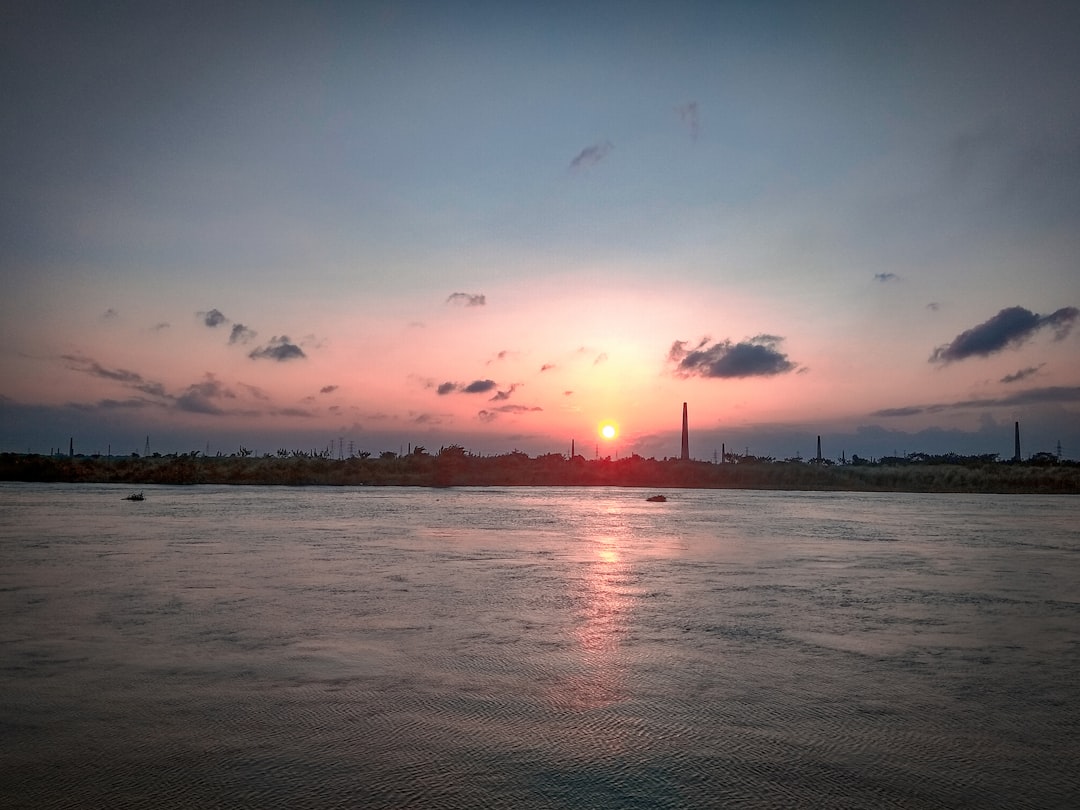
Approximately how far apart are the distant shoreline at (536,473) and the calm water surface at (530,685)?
220 ft

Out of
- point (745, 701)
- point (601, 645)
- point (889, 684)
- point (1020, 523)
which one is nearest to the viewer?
point (745, 701)

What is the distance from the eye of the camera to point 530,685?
21.5 feet

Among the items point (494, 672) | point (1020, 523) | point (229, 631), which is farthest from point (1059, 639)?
point (1020, 523)

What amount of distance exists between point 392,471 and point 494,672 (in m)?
82.7

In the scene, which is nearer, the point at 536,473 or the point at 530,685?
the point at 530,685

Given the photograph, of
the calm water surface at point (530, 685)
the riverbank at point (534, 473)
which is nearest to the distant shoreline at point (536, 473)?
the riverbank at point (534, 473)

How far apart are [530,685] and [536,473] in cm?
9073

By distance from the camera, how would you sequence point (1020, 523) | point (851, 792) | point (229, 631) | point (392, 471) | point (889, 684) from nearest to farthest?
point (851, 792) < point (889, 684) < point (229, 631) < point (1020, 523) < point (392, 471)

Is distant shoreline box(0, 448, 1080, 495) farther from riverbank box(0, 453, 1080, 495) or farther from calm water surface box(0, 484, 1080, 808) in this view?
calm water surface box(0, 484, 1080, 808)

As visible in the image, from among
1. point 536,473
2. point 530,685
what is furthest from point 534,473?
point 530,685

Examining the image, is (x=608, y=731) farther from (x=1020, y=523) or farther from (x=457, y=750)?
(x=1020, y=523)

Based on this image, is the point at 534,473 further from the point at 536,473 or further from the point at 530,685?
the point at 530,685

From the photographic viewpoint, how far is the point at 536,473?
97062 mm

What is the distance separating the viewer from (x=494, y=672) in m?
7.01
